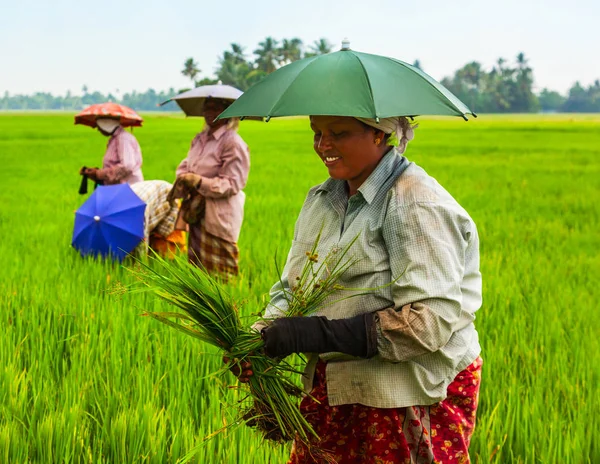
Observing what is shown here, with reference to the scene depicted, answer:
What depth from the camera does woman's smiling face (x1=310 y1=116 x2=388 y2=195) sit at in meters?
1.65

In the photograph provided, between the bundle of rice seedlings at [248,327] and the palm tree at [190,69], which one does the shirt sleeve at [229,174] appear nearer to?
the bundle of rice seedlings at [248,327]

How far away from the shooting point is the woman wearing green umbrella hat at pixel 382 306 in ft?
5.06

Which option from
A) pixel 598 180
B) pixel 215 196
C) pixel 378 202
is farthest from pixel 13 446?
pixel 598 180

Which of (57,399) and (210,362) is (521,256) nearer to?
(210,362)

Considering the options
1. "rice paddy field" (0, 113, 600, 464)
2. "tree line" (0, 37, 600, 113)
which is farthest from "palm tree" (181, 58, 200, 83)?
"rice paddy field" (0, 113, 600, 464)

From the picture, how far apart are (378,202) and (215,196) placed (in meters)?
2.84

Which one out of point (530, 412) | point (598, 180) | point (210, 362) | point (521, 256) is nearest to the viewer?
point (530, 412)

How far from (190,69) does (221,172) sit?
79118 millimetres

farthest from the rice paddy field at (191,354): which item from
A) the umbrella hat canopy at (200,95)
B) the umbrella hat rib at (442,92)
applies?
the umbrella hat canopy at (200,95)

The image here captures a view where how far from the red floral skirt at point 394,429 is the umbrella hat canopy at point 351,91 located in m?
0.61

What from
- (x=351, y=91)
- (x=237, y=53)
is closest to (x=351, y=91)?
(x=351, y=91)

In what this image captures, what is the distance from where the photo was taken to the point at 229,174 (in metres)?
4.41

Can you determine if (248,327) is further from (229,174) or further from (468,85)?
(468,85)

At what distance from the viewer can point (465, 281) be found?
1.72 m
